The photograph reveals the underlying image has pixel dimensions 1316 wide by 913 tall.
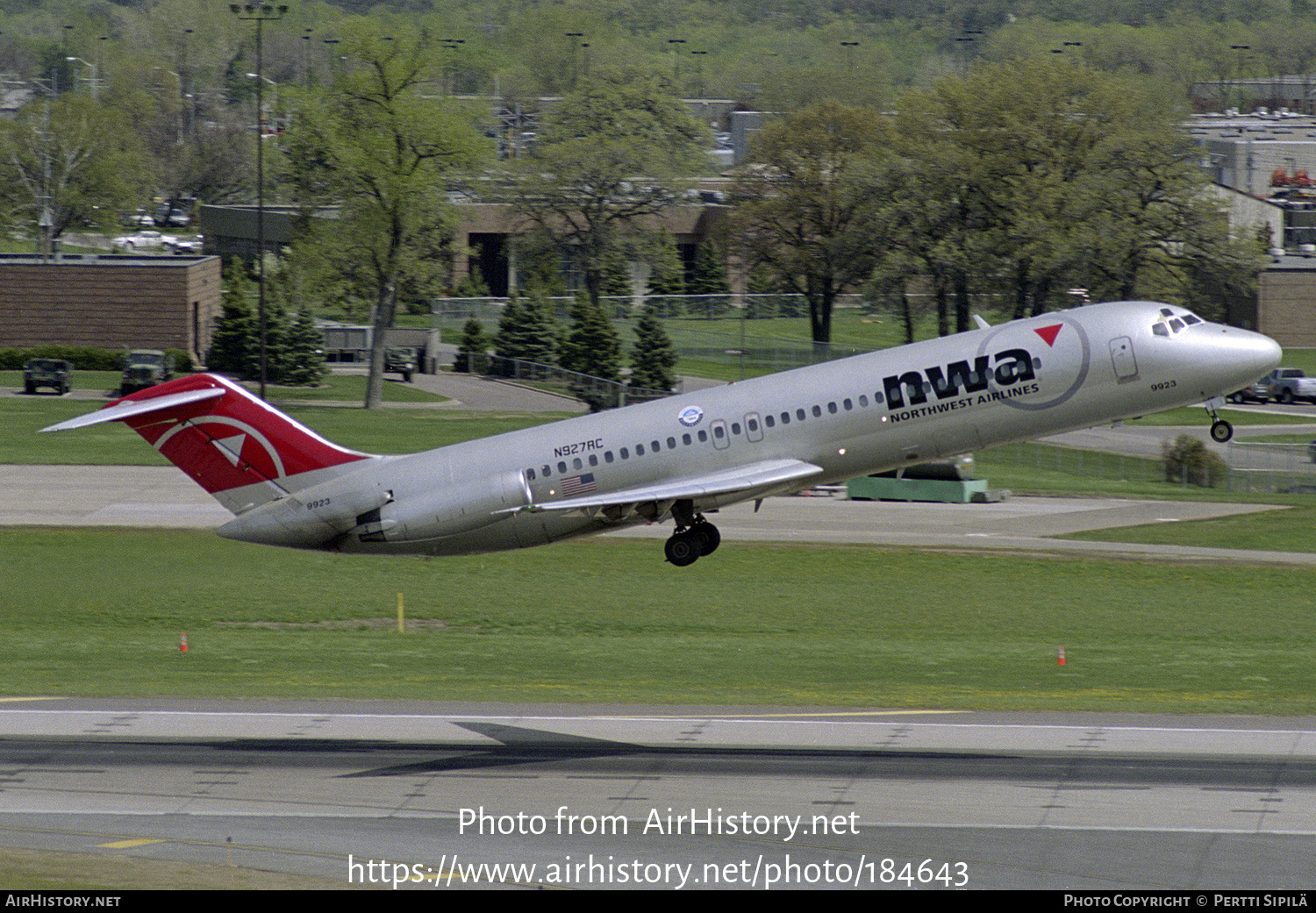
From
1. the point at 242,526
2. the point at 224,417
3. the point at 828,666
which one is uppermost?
the point at 224,417

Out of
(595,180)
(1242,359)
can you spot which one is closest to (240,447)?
(1242,359)

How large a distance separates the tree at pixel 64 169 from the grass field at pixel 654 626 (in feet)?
354

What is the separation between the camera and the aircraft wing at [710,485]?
4031 centimetres

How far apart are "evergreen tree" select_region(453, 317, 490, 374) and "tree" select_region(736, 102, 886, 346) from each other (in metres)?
27.1

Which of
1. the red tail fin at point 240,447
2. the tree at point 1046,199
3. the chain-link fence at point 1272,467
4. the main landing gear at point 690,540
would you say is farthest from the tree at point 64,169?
the main landing gear at point 690,540

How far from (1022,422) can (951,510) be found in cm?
3730

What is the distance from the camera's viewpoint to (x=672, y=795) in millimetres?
37312

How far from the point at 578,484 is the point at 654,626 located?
59.7ft

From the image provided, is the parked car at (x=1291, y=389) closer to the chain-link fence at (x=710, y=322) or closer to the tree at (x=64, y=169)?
the chain-link fence at (x=710, y=322)

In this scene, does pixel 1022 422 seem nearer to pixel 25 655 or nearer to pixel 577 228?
pixel 25 655

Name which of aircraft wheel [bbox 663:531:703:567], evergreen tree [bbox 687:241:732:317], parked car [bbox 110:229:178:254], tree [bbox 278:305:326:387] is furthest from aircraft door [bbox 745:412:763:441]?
parked car [bbox 110:229:178:254]

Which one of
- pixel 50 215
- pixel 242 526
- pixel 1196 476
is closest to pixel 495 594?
pixel 242 526

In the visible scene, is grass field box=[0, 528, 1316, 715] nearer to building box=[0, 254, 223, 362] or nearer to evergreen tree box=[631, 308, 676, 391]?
evergreen tree box=[631, 308, 676, 391]

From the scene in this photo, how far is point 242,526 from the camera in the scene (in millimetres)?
43875
